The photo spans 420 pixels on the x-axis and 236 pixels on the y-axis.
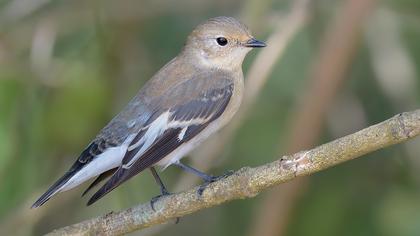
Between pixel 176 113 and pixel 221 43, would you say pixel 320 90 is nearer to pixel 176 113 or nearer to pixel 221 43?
pixel 221 43

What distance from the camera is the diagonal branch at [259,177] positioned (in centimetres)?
295

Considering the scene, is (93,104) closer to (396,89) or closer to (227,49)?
(227,49)

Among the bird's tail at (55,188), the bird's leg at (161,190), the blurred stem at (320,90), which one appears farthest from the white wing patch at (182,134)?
the blurred stem at (320,90)

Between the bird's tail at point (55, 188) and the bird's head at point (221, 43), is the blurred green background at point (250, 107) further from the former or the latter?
the bird's tail at point (55, 188)

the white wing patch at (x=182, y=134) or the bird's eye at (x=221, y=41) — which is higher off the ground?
the bird's eye at (x=221, y=41)

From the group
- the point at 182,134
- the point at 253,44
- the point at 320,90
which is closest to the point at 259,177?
the point at 182,134

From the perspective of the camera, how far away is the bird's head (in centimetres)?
441

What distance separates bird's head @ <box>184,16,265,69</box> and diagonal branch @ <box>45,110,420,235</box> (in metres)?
1.22

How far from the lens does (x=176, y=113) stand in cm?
414

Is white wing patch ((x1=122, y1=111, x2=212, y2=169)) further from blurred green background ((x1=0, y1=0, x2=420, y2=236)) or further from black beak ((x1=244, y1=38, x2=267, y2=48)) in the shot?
blurred green background ((x1=0, y1=0, x2=420, y2=236))

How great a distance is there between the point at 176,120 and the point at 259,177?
1.02m

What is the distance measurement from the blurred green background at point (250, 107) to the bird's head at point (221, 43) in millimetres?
257

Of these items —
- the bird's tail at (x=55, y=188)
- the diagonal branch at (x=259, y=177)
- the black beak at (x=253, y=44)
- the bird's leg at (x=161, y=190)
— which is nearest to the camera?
the diagonal branch at (x=259, y=177)

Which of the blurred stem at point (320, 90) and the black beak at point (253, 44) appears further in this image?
the blurred stem at point (320, 90)
